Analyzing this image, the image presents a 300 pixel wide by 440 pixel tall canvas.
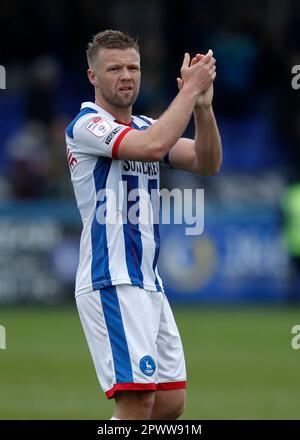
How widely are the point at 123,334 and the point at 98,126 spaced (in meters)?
1.12

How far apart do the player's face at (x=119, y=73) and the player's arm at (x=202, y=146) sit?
0.83 ft

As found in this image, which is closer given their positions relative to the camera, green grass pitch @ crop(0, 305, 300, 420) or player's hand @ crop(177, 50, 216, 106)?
player's hand @ crop(177, 50, 216, 106)

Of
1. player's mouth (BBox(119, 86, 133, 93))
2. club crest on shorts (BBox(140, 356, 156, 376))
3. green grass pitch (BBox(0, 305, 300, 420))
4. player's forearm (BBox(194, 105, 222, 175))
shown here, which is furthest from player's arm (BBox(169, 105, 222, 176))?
green grass pitch (BBox(0, 305, 300, 420))

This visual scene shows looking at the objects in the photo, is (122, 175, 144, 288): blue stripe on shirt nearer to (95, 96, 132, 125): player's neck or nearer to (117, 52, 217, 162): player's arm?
(117, 52, 217, 162): player's arm

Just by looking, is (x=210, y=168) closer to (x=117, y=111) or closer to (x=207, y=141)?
(x=207, y=141)

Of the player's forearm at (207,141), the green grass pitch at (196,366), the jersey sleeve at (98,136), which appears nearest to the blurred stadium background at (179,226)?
the green grass pitch at (196,366)

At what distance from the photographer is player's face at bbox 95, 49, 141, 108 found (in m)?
6.37

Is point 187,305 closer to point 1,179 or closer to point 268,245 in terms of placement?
point 268,245

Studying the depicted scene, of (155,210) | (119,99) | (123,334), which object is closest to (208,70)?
(119,99)

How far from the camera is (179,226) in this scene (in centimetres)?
1656

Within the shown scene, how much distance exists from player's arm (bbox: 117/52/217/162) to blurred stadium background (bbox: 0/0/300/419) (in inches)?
138

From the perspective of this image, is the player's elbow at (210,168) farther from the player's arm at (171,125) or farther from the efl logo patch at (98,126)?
the efl logo patch at (98,126)

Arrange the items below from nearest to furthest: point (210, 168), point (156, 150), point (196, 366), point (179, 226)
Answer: point (156, 150)
point (210, 168)
point (196, 366)
point (179, 226)
